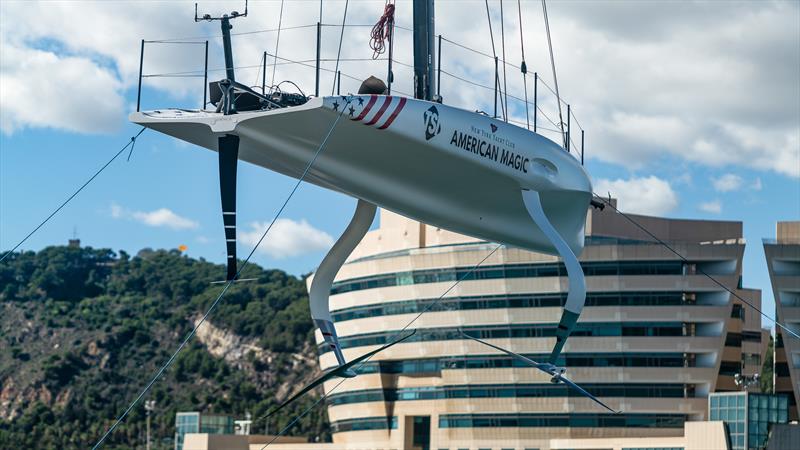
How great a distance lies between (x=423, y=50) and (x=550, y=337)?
6668 cm

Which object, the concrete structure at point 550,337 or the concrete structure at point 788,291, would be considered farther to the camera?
the concrete structure at point 550,337

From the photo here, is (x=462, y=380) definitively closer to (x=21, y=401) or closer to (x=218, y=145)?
(x=218, y=145)

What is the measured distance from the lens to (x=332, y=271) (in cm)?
3222

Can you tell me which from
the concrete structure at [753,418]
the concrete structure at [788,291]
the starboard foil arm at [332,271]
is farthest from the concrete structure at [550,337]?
the starboard foil arm at [332,271]

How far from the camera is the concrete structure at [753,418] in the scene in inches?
3344

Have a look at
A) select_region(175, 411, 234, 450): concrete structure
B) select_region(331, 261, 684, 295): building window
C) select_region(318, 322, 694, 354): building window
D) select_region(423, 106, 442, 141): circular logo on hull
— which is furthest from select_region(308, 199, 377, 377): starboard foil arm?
select_region(175, 411, 234, 450): concrete structure

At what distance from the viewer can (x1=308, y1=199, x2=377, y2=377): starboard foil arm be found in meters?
31.6

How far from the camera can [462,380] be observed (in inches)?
4003

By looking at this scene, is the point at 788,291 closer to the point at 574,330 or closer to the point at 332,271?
the point at 574,330

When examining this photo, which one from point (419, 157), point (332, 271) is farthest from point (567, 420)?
point (419, 157)

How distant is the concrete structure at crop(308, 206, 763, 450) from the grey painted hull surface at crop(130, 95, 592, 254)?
198 feet

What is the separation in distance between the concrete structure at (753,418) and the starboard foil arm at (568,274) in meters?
56.1

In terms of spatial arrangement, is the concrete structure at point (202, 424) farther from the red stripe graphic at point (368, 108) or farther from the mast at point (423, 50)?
the red stripe graphic at point (368, 108)

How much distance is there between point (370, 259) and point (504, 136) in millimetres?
78550
